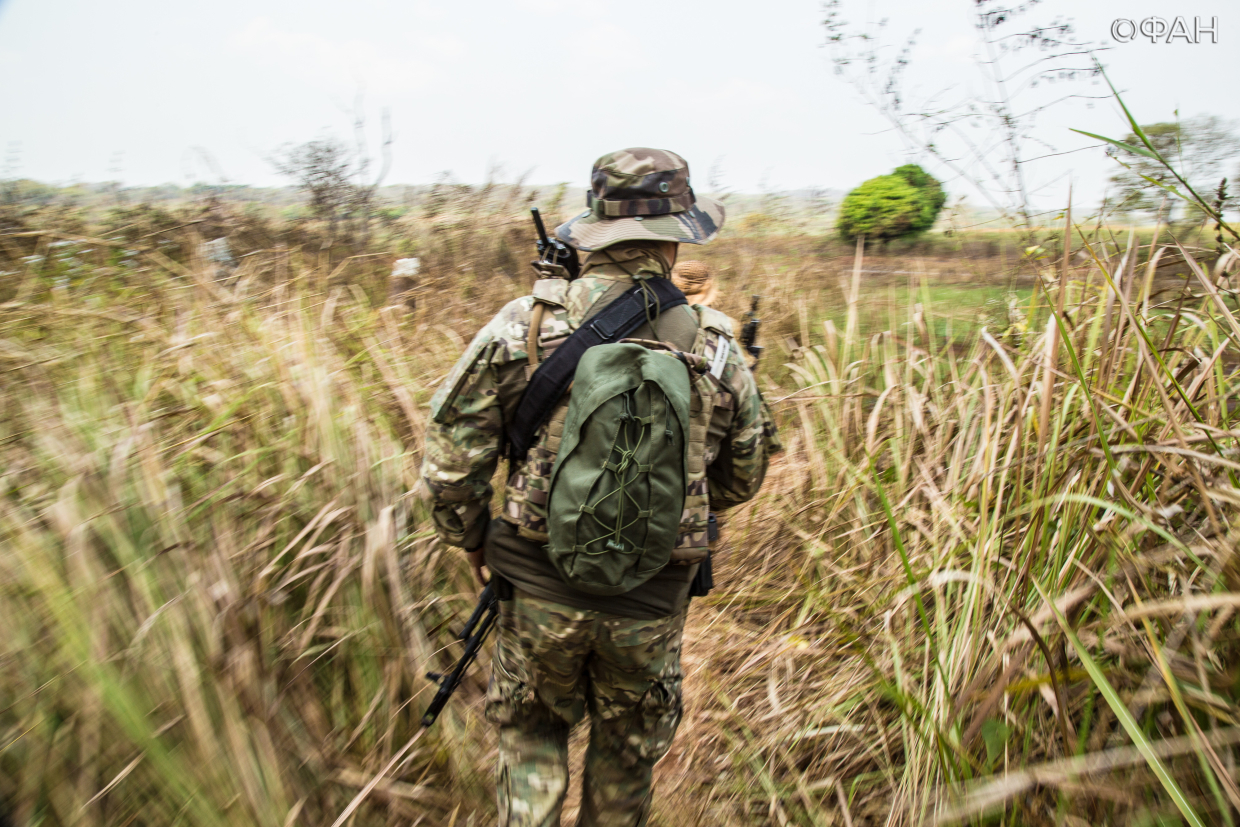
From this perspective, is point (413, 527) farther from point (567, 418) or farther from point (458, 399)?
point (567, 418)

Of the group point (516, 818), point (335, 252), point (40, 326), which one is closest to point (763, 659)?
point (516, 818)

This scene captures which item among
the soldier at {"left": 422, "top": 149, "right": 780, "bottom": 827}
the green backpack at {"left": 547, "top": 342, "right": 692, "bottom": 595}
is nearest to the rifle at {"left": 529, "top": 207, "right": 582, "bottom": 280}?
the soldier at {"left": 422, "top": 149, "right": 780, "bottom": 827}

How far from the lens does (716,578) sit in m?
3.36

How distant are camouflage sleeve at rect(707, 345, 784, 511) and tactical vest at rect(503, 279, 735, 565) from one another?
0.17 ft

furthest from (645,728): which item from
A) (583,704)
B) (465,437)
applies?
(465,437)

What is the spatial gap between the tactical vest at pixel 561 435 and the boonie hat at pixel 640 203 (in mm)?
184

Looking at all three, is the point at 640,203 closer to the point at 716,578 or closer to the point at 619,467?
the point at 619,467

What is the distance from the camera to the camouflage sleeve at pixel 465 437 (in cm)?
166

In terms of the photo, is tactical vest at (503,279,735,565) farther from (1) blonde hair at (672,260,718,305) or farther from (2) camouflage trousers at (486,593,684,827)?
(1) blonde hair at (672,260,718,305)

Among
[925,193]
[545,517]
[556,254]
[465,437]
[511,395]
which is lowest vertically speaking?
[545,517]

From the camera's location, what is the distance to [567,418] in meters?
1.50

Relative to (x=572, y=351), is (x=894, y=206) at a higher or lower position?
higher

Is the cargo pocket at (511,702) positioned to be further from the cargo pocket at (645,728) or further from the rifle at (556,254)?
the rifle at (556,254)

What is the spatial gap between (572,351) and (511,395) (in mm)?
206
